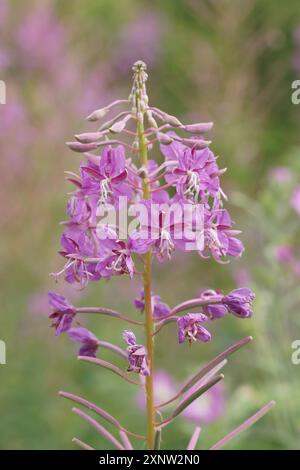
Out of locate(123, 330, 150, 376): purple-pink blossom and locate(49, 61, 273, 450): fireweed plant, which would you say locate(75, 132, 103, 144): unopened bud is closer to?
locate(49, 61, 273, 450): fireweed plant

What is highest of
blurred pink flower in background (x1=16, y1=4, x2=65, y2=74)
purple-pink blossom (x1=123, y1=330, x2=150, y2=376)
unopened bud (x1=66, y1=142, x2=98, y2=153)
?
blurred pink flower in background (x1=16, y1=4, x2=65, y2=74)

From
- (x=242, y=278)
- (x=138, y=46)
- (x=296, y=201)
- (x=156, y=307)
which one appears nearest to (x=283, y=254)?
(x=296, y=201)

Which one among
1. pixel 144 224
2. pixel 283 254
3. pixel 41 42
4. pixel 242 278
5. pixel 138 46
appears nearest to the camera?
pixel 144 224

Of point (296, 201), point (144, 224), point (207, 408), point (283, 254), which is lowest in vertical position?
point (207, 408)

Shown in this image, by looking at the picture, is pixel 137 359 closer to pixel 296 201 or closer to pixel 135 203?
pixel 135 203

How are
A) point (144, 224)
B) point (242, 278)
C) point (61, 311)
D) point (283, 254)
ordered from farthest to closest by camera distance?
point (242, 278), point (283, 254), point (61, 311), point (144, 224)

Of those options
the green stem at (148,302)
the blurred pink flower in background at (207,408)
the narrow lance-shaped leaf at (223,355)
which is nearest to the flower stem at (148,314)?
the green stem at (148,302)

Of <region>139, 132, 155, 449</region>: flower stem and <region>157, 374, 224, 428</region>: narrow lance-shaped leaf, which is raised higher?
<region>139, 132, 155, 449</region>: flower stem

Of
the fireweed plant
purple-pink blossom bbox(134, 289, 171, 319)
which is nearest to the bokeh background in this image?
purple-pink blossom bbox(134, 289, 171, 319)

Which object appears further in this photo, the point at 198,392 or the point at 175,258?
the point at 175,258
